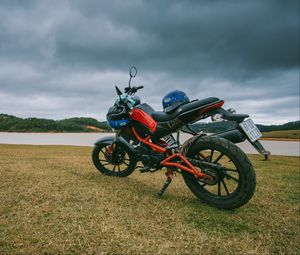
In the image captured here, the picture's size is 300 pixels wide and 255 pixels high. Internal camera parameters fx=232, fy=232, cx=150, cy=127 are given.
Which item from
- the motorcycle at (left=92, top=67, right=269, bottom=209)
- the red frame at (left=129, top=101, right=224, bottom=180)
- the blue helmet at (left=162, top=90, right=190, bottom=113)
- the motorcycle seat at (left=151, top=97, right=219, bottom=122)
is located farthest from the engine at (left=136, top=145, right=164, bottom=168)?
the blue helmet at (left=162, top=90, right=190, bottom=113)

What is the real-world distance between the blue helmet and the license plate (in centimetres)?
102

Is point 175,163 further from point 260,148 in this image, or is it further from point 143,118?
point 260,148

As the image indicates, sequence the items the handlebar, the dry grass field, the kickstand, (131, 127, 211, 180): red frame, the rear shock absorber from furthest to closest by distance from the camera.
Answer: the handlebar, the rear shock absorber, the kickstand, (131, 127, 211, 180): red frame, the dry grass field

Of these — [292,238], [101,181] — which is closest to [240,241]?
[292,238]

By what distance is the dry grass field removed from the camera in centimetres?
218

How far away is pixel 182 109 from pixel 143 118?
0.85 m

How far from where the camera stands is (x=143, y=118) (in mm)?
4145

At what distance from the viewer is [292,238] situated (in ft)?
8.87

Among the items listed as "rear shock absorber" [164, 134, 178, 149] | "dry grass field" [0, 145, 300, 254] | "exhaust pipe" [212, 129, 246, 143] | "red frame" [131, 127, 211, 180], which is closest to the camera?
"dry grass field" [0, 145, 300, 254]

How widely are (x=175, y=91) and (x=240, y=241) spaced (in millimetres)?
2344

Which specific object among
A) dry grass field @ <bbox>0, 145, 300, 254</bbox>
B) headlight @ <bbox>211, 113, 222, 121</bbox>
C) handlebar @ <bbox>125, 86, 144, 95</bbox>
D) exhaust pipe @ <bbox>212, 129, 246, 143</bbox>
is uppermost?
handlebar @ <bbox>125, 86, 144, 95</bbox>

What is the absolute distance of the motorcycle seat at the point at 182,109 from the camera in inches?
132

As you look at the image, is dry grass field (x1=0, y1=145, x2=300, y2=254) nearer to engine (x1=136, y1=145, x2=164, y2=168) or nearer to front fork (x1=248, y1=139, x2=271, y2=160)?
engine (x1=136, y1=145, x2=164, y2=168)

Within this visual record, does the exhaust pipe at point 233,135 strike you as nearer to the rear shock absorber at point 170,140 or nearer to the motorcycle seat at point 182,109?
the motorcycle seat at point 182,109
